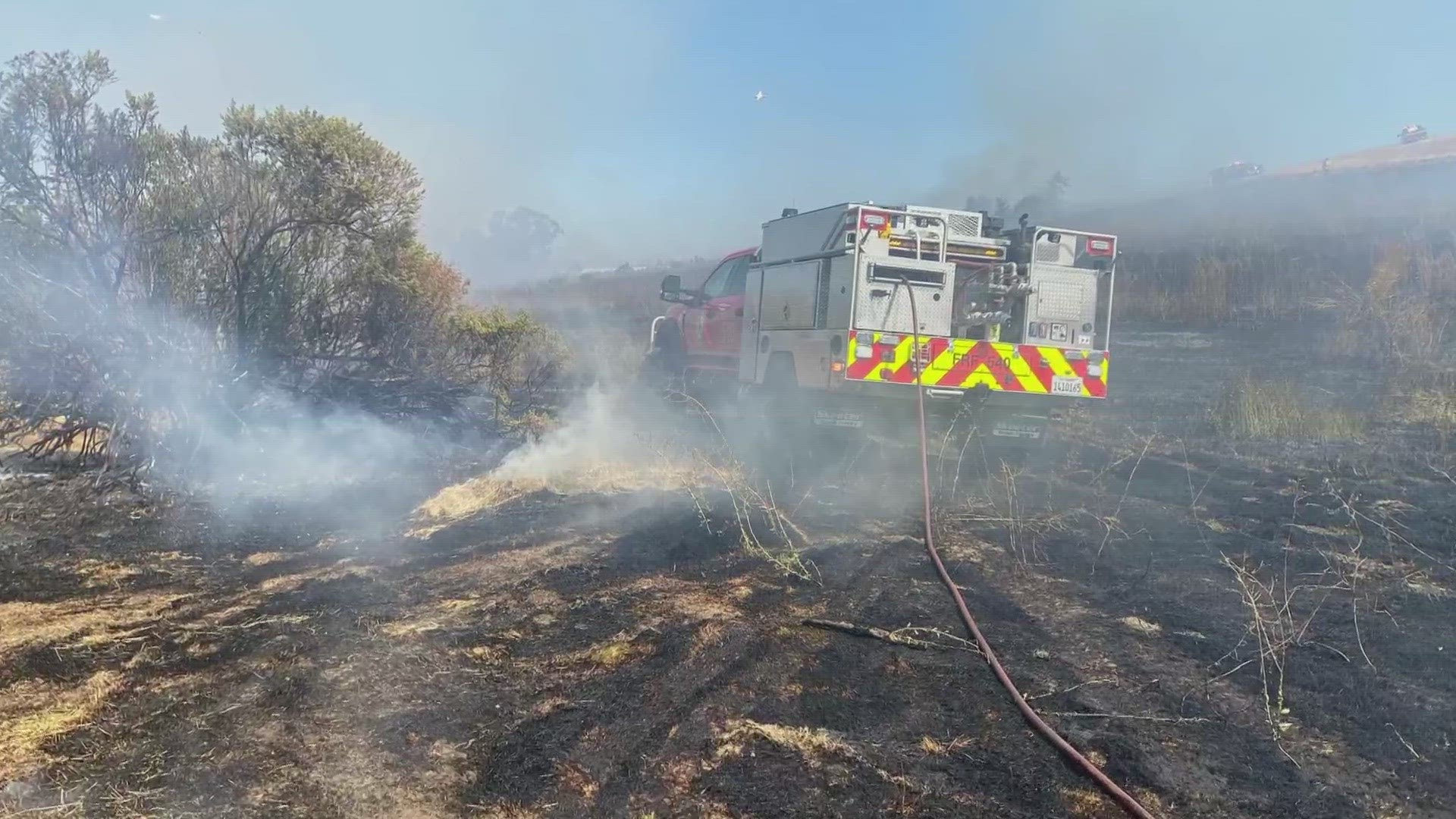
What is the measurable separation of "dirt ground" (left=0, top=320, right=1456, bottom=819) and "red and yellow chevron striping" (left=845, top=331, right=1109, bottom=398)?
1.22 metres

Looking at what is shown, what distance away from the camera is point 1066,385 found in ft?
26.8

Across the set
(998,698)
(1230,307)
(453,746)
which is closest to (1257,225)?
(1230,307)

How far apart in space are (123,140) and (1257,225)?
25.5 metres

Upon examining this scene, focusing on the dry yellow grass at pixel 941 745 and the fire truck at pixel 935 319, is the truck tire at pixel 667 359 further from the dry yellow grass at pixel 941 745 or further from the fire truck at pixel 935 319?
the dry yellow grass at pixel 941 745

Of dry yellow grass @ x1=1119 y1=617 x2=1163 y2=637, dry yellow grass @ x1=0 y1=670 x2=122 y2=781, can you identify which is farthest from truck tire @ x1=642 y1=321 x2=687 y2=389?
dry yellow grass @ x1=0 y1=670 x2=122 y2=781

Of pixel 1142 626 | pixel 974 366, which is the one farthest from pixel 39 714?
pixel 974 366

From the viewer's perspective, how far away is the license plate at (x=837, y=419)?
8.04 meters

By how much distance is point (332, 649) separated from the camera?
408cm

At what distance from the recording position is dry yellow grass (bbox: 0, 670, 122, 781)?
3.04m

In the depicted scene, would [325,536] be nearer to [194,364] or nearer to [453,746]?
[194,364]

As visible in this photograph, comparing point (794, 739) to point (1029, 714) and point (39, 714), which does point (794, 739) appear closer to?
point (1029, 714)

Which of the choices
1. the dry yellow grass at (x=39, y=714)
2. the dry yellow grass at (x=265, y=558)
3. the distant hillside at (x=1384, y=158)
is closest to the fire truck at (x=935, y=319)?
the dry yellow grass at (x=265, y=558)

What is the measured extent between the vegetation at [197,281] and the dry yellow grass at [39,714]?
4.75 m

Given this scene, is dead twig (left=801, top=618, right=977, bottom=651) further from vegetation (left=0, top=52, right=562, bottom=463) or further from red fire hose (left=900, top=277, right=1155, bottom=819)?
vegetation (left=0, top=52, right=562, bottom=463)
